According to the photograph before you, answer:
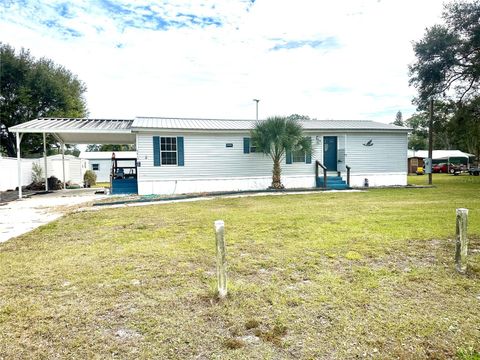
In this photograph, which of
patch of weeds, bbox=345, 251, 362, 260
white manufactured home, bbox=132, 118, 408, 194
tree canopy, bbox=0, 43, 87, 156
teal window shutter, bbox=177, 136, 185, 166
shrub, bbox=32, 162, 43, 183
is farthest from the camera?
tree canopy, bbox=0, 43, 87, 156

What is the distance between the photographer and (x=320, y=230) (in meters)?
5.66

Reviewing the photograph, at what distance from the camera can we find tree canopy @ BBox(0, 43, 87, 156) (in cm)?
2075

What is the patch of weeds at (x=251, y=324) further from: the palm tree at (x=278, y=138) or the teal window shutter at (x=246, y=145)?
the teal window shutter at (x=246, y=145)

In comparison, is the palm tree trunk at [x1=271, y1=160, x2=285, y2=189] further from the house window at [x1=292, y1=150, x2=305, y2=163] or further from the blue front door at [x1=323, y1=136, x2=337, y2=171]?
the blue front door at [x1=323, y1=136, x2=337, y2=171]

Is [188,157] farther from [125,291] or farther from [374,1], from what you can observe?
[125,291]

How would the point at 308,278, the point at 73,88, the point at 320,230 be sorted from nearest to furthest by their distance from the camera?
1. the point at 308,278
2. the point at 320,230
3. the point at 73,88

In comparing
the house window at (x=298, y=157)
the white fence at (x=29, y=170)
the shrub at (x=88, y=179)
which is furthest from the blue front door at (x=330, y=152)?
the shrub at (x=88, y=179)

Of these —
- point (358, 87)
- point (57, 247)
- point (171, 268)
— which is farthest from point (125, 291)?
point (358, 87)

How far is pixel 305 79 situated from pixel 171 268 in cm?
1865

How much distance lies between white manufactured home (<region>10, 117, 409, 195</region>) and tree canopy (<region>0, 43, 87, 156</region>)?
24.8ft

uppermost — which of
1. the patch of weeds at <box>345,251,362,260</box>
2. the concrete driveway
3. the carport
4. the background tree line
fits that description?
the background tree line

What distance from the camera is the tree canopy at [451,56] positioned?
594 inches

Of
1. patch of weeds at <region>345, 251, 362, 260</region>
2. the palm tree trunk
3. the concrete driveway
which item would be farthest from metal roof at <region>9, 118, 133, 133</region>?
patch of weeds at <region>345, 251, 362, 260</region>

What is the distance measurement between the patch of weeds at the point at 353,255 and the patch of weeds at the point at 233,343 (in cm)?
226
